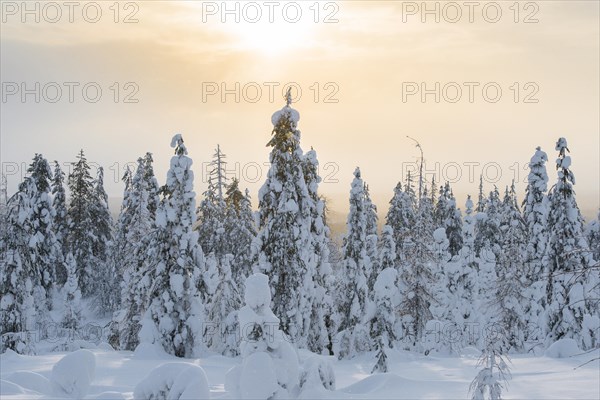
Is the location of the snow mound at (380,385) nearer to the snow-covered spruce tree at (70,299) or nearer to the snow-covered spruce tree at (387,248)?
the snow-covered spruce tree at (387,248)

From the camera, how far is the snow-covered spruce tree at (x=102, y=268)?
52.9 metres

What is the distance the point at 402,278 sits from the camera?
3550 cm

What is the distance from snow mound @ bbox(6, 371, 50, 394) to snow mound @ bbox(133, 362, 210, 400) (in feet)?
9.45

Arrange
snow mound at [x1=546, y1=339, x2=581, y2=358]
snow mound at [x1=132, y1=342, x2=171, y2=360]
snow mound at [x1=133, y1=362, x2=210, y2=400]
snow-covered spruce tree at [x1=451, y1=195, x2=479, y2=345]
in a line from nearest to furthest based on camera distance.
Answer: snow mound at [x1=133, y1=362, x2=210, y2=400] → snow mound at [x1=132, y1=342, x2=171, y2=360] → snow mound at [x1=546, y1=339, x2=581, y2=358] → snow-covered spruce tree at [x1=451, y1=195, x2=479, y2=345]

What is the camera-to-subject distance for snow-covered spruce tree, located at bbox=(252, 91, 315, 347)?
2619cm

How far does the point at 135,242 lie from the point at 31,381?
91.1 feet

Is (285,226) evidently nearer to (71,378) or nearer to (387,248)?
(387,248)

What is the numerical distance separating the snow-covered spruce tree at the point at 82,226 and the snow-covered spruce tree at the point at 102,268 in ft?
1.22

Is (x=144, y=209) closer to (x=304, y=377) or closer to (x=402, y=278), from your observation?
(x=402, y=278)

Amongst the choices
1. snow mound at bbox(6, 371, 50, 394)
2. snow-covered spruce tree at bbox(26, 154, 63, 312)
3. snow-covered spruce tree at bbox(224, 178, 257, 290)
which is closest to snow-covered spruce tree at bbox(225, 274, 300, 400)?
snow mound at bbox(6, 371, 50, 394)

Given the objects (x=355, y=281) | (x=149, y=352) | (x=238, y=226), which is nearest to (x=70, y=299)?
(x=238, y=226)

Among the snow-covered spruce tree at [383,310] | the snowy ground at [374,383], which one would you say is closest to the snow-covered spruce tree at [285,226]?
the snow-covered spruce tree at [383,310]

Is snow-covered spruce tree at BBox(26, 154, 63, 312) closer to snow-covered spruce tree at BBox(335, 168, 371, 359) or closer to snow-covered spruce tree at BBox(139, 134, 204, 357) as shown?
snow-covered spruce tree at BBox(139, 134, 204, 357)

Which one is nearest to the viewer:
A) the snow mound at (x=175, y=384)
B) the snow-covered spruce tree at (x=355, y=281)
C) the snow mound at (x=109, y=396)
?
the snow mound at (x=175, y=384)
